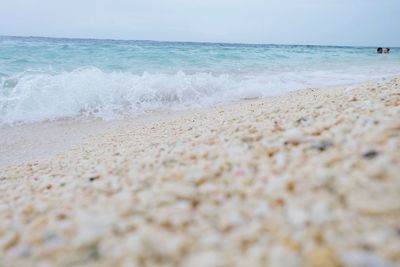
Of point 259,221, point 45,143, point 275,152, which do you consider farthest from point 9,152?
point 259,221

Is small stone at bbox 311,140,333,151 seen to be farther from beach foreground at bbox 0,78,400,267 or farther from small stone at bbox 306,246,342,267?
small stone at bbox 306,246,342,267

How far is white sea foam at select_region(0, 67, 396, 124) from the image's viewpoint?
7.05 meters

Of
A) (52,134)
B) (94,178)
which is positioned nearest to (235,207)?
(94,178)

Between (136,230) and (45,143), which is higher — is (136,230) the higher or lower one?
the higher one

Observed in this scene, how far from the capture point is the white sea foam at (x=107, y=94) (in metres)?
7.05

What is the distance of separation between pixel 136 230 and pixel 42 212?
2.65ft

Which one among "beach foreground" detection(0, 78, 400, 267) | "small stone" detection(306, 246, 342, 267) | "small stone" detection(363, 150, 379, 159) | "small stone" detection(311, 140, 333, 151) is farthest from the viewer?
"small stone" detection(311, 140, 333, 151)

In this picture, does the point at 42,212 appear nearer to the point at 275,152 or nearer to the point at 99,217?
the point at 99,217

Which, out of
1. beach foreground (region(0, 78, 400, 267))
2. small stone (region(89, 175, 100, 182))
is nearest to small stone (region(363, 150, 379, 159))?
beach foreground (region(0, 78, 400, 267))

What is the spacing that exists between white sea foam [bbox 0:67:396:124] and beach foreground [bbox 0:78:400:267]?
15.8 feet

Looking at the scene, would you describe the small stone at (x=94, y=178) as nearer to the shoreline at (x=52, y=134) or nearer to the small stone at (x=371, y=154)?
the small stone at (x=371, y=154)

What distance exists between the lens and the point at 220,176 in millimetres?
1971

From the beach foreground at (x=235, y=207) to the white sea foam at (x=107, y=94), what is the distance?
4.82 meters

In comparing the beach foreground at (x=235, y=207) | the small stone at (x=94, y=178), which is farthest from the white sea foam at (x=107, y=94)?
the beach foreground at (x=235, y=207)
